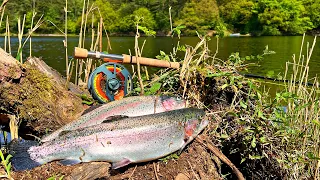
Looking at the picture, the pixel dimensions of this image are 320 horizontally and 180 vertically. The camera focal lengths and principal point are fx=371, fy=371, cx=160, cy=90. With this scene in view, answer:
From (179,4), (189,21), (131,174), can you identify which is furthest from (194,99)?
(179,4)

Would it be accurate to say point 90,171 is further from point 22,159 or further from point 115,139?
point 22,159

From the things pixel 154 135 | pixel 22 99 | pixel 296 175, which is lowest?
pixel 296 175

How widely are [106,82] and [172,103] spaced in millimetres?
942

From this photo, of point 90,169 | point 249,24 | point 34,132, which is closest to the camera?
point 90,169

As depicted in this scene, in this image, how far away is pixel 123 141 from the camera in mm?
3588

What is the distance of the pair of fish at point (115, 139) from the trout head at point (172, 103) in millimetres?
175

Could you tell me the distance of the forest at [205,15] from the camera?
83.2m

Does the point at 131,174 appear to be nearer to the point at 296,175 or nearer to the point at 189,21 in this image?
the point at 296,175

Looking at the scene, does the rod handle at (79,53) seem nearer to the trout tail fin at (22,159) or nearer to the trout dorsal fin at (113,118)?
the trout dorsal fin at (113,118)

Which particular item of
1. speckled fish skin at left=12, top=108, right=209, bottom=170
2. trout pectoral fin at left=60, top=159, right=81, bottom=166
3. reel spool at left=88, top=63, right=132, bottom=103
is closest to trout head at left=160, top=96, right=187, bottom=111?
speckled fish skin at left=12, top=108, right=209, bottom=170

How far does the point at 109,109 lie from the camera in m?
4.06

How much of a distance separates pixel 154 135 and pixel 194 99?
3.34 ft

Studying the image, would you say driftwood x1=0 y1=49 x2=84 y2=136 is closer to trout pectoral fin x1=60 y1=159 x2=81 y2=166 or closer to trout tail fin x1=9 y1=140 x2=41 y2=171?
trout tail fin x1=9 y1=140 x2=41 y2=171

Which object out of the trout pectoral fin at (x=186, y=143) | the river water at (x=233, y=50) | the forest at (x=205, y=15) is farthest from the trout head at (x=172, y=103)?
the forest at (x=205, y=15)
